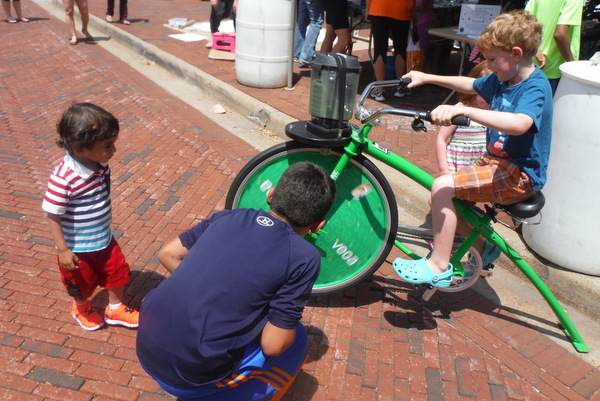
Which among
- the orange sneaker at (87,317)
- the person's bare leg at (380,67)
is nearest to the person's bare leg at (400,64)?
the person's bare leg at (380,67)

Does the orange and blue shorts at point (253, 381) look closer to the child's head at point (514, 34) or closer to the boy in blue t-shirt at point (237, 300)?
the boy in blue t-shirt at point (237, 300)

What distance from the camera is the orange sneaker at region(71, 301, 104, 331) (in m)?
2.98

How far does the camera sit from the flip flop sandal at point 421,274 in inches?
116

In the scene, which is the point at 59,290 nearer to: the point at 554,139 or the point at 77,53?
the point at 554,139

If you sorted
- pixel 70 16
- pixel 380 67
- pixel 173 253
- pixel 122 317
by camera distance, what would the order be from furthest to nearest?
pixel 70 16 < pixel 380 67 < pixel 122 317 < pixel 173 253

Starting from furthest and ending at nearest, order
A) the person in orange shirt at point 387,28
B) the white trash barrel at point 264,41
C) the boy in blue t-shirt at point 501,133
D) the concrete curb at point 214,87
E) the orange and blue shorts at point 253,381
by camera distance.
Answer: the white trash barrel at point 264,41, the person in orange shirt at point 387,28, the concrete curb at point 214,87, the boy in blue t-shirt at point 501,133, the orange and blue shorts at point 253,381

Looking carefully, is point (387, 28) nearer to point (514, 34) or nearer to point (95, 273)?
point (514, 34)

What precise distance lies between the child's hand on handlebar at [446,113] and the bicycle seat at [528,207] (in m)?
0.74

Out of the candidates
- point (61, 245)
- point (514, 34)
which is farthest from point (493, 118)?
point (61, 245)

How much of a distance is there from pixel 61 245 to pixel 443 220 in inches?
77.7

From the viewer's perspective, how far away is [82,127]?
98.7 inches

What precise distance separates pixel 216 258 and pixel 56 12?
13.5 m

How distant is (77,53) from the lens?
9148mm

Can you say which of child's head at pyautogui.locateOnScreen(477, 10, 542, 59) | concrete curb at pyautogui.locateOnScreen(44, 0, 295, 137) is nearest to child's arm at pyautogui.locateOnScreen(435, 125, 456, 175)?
child's head at pyautogui.locateOnScreen(477, 10, 542, 59)
